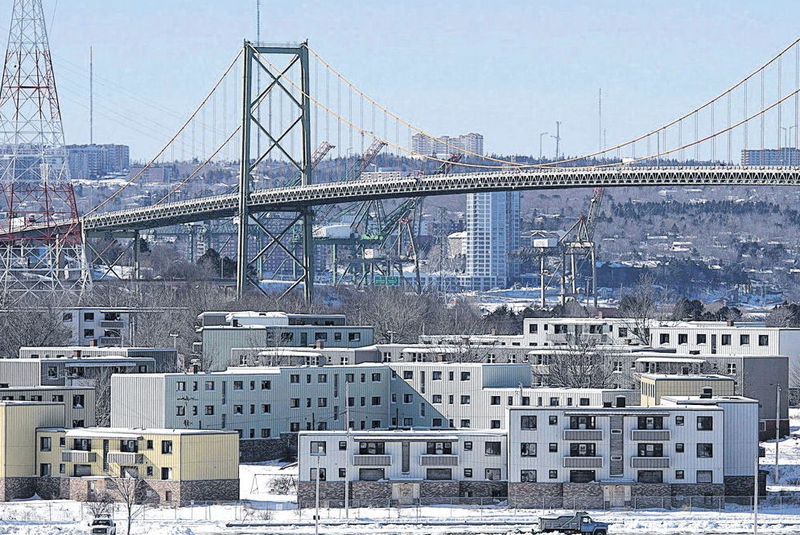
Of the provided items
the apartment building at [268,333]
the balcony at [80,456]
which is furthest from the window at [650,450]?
the apartment building at [268,333]

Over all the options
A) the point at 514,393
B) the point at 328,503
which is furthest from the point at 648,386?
the point at 328,503

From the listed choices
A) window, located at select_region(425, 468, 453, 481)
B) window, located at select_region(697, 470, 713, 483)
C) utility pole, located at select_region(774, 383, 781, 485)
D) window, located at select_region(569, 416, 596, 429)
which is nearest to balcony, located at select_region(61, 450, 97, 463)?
window, located at select_region(425, 468, 453, 481)

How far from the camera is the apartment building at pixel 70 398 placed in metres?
56.2

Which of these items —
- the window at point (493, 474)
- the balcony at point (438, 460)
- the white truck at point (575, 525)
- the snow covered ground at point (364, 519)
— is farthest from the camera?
the window at point (493, 474)

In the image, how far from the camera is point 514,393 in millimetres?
61188

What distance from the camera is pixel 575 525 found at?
46281 mm

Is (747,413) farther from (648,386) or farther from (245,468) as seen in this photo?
(245,468)

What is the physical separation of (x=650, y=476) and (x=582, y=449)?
64.8 inches

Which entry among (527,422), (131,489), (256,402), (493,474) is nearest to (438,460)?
(493,474)

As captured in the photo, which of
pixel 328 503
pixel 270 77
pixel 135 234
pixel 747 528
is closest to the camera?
pixel 747 528

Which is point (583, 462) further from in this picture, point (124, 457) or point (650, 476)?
point (124, 457)

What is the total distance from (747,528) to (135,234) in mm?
67264

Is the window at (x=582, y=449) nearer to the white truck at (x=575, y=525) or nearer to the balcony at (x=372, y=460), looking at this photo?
the balcony at (x=372, y=460)

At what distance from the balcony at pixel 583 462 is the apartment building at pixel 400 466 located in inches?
58.5
